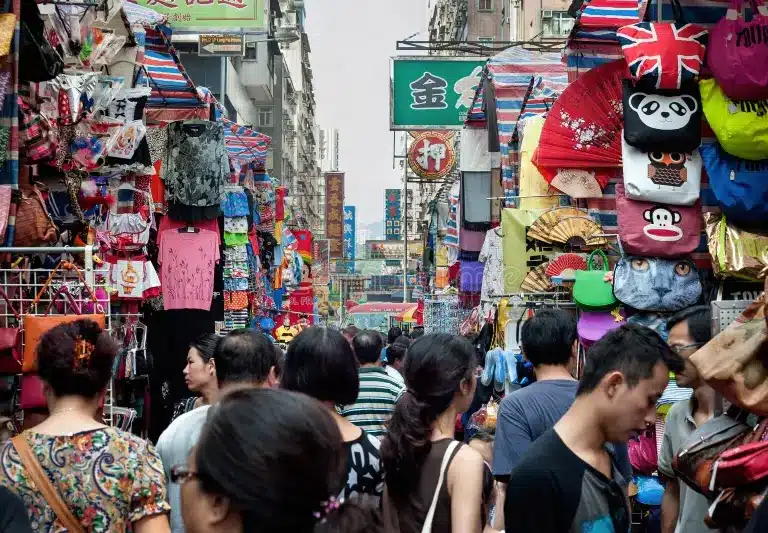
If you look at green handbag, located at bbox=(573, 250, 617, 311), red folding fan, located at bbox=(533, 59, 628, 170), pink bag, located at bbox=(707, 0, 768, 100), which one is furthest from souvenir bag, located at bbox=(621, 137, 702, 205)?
red folding fan, located at bbox=(533, 59, 628, 170)

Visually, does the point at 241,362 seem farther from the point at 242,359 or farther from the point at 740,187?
the point at 740,187

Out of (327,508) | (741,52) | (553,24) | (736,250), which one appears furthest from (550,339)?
(553,24)

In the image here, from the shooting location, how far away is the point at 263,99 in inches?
1815

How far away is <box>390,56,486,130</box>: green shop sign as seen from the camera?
64.7ft

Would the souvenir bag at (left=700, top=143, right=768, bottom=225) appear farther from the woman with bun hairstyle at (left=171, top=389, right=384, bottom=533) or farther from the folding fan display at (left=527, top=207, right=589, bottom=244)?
the woman with bun hairstyle at (left=171, top=389, right=384, bottom=533)

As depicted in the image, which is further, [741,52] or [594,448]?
[741,52]

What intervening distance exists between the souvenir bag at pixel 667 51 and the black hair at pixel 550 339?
261 cm

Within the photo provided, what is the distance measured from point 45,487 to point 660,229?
16.8 feet

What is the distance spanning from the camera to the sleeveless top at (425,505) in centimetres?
370

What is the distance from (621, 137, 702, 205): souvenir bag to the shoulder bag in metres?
5.06

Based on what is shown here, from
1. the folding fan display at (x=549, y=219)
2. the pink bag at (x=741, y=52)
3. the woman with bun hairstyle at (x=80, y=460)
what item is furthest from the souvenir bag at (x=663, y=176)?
the woman with bun hairstyle at (x=80, y=460)

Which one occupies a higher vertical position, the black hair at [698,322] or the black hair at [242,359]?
the black hair at [698,322]

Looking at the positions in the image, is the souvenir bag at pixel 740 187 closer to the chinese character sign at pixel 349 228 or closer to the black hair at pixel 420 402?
the black hair at pixel 420 402

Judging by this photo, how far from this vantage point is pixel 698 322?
4727 mm
